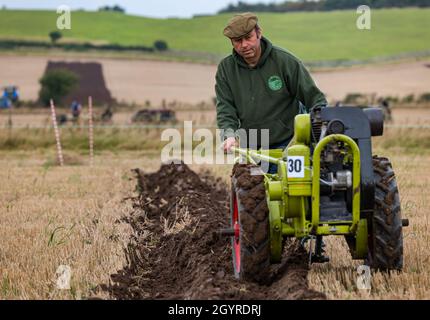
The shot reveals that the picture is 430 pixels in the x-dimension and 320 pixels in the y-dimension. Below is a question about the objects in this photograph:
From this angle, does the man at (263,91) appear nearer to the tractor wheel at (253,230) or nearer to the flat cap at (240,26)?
the flat cap at (240,26)

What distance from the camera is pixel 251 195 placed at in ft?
21.5

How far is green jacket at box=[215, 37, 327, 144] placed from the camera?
7.80 m

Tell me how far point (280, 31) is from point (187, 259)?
64.3 m

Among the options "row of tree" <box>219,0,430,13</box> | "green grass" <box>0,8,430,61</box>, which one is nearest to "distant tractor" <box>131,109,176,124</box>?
"green grass" <box>0,8,430,61</box>

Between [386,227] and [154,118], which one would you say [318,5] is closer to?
[154,118]

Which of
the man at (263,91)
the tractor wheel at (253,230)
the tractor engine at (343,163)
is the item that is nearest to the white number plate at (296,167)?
the tractor engine at (343,163)

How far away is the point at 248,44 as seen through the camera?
754 cm

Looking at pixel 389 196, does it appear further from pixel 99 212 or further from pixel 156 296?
pixel 99 212

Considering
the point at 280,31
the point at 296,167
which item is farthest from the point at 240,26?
the point at 280,31

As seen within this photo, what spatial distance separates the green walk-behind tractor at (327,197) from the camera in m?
6.25

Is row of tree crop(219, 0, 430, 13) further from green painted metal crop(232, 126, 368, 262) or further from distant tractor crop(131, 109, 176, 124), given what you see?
green painted metal crop(232, 126, 368, 262)
